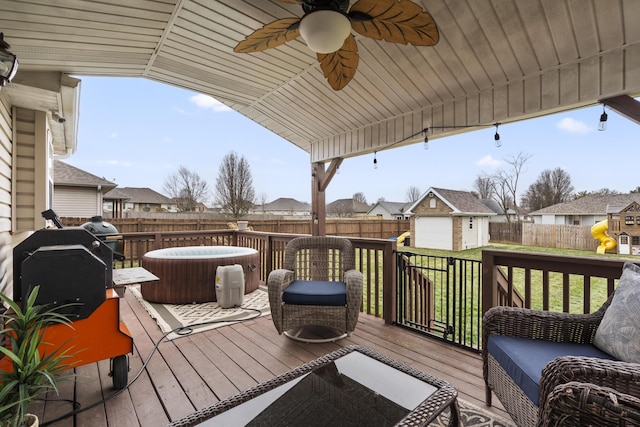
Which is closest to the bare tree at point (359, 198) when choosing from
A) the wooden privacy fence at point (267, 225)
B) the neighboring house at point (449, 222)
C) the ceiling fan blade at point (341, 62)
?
the wooden privacy fence at point (267, 225)

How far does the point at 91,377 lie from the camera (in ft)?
7.55

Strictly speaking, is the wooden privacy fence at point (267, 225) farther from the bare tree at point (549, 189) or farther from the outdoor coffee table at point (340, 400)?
the outdoor coffee table at point (340, 400)

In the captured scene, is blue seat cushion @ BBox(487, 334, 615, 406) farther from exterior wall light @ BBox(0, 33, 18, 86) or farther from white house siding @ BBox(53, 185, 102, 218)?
white house siding @ BBox(53, 185, 102, 218)

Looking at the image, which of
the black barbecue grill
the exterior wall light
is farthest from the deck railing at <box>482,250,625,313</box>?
the exterior wall light

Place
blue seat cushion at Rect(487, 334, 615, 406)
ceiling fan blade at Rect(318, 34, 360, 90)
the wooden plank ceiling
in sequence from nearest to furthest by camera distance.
A: blue seat cushion at Rect(487, 334, 615, 406)
ceiling fan blade at Rect(318, 34, 360, 90)
the wooden plank ceiling

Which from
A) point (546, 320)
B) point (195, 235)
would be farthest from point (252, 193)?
point (546, 320)

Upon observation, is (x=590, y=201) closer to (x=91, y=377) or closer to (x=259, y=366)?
(x=259, y=366)

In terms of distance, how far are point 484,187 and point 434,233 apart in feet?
15.2

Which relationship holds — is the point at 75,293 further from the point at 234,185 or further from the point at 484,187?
the point at 484,187

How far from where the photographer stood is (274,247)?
16.5 ft

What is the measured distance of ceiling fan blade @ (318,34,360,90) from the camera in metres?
2.09

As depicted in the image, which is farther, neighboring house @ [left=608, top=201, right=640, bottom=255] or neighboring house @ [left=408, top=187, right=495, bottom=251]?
neighboring house @ [left=408, top=187, right=495, bottom=251]

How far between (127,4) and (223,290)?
3.02m

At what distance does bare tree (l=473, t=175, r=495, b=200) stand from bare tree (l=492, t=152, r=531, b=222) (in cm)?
49
